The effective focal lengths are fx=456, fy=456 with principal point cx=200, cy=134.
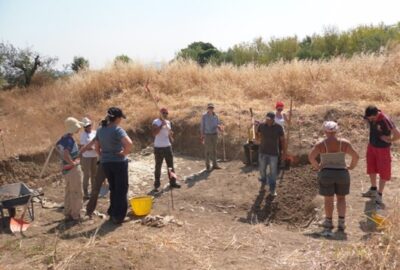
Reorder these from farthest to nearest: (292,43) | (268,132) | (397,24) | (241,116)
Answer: (397,24) < (292,43) < (241,116) < (268,132)

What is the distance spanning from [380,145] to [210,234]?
2.85m

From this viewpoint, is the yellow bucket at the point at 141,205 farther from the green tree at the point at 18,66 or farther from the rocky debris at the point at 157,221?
the green tree at the point at 18,66

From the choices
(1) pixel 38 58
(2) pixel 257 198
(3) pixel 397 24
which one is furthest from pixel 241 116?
(3) pixel 397 24

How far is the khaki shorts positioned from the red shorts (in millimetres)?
1176

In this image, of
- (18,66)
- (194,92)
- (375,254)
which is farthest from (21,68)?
(375,254)

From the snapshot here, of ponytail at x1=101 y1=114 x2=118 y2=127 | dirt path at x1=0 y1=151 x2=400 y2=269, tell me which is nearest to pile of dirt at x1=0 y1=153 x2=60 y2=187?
dirt path at x1=0 y1=151 x2=400 y2=269

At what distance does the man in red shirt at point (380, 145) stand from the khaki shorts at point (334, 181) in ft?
3.77

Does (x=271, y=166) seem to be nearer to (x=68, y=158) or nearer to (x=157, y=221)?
(x=157, y=221)

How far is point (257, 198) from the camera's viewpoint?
816 centimetres

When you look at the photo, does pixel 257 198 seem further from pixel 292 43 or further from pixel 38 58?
pixel 292 43

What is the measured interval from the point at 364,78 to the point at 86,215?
455 inches

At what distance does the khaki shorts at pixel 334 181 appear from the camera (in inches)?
226

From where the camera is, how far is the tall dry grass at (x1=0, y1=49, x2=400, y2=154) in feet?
44.1

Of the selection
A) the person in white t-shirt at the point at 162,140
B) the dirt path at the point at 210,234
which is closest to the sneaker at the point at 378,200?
the dirt path at the point at 210,234
